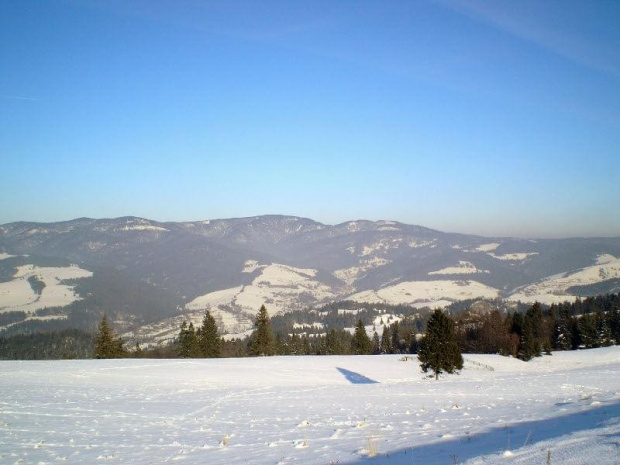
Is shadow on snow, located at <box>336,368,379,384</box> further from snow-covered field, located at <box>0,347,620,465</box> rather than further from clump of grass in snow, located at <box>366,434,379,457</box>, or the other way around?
clump of grass in snow, located at <box>366,434,379,457</box>

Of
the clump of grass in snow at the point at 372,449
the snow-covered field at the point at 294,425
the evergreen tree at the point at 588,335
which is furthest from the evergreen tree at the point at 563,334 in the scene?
the clump of grass in snow at the point at 372,449

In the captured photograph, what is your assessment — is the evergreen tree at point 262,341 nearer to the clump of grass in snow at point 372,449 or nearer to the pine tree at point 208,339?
the pine tree at point 208,339

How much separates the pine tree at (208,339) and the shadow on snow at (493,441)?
62.1 m

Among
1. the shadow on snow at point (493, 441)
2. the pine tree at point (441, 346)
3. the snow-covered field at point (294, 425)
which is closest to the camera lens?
the shadow on snow at point (493, 441)

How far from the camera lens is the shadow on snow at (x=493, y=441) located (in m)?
8.70

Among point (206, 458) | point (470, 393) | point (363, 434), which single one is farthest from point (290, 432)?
point (470, 393)

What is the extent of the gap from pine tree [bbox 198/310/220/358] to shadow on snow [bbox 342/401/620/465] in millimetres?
62141

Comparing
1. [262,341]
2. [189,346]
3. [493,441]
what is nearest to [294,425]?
[493,441]

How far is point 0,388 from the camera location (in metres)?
26.6

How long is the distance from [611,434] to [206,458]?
937cm

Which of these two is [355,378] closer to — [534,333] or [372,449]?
[372,449]

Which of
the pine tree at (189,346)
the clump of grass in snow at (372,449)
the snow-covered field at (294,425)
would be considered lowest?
the pine tree at (189,346)

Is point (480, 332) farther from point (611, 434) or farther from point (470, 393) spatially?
point (611, 434)

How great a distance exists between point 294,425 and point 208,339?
57.7 meters
